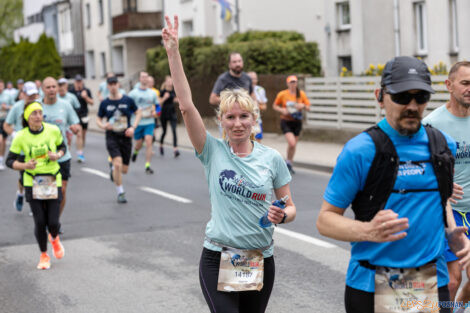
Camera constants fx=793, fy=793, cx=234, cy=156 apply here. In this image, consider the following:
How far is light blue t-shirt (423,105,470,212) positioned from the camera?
508cm

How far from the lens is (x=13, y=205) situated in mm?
12258

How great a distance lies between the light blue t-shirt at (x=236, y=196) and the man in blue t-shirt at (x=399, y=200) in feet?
3.05

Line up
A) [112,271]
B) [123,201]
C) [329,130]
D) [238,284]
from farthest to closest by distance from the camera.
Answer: [329,130] < [123,201] < [112,271] < [238,284]

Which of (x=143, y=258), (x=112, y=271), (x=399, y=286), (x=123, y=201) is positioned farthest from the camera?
(x=123, y=201)

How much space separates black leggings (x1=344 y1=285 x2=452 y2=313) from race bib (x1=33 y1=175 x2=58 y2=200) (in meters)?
5.18

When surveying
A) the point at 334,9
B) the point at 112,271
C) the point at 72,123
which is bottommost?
the point at 112,271

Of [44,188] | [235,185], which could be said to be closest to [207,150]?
[235,185]

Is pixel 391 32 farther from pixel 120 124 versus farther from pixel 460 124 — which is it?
pixel 460 124

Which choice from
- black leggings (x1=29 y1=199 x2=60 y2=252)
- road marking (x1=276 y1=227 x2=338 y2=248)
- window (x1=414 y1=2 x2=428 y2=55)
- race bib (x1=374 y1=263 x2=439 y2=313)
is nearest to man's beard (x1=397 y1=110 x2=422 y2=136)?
race bib (x1=374 y1=263 x2=439 y2=313)

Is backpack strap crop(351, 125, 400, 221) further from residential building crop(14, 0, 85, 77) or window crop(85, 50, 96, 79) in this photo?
residential building crop(14, 0, 85, 77)

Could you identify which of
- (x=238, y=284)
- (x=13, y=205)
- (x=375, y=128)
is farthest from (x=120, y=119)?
(x=375, y=128)

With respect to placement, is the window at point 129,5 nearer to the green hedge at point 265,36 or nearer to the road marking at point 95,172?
the green hedge at point 265,36

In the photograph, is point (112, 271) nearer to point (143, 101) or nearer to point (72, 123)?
point (72, 123)

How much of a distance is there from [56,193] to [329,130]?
14.1 metres
